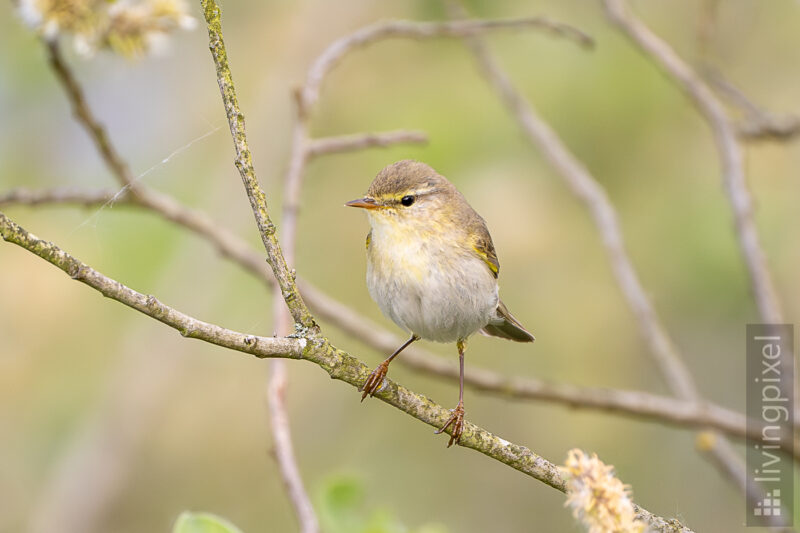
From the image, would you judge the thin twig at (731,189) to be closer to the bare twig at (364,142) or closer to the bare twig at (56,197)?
the bare twig at (364,142)

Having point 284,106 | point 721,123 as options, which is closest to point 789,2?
point 721,123

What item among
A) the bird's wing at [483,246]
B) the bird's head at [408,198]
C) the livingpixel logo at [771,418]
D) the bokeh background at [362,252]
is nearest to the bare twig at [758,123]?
the bokeh background at [362,252]

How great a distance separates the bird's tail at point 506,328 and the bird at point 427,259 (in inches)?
1.4

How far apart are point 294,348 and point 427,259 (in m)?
1.31

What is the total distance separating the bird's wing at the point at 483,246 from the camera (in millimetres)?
3086

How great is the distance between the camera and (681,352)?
5.24 metres

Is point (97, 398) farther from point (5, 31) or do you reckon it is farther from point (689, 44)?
point (689, 44)

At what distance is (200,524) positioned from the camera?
5.89ft

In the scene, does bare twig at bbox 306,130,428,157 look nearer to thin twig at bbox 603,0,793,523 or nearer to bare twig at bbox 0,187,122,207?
bare twig at bbox 0,187,122,207

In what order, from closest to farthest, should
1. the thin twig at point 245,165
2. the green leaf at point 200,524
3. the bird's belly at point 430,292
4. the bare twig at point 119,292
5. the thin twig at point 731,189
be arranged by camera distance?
1. the bare twig at point 119,292
2. the thin twig at point 245,165
3. the green leaf at point 200,524
4. the bird's belly at point 430,292
5. the thin twig at point 731,189

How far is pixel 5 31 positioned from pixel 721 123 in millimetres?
3798

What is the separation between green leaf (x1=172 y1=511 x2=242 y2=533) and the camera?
69.7 inches

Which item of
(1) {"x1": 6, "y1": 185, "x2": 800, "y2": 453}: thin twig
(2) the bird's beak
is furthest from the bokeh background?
(2) the bird's beak

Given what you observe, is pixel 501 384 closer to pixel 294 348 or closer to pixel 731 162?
pixel 731 162
